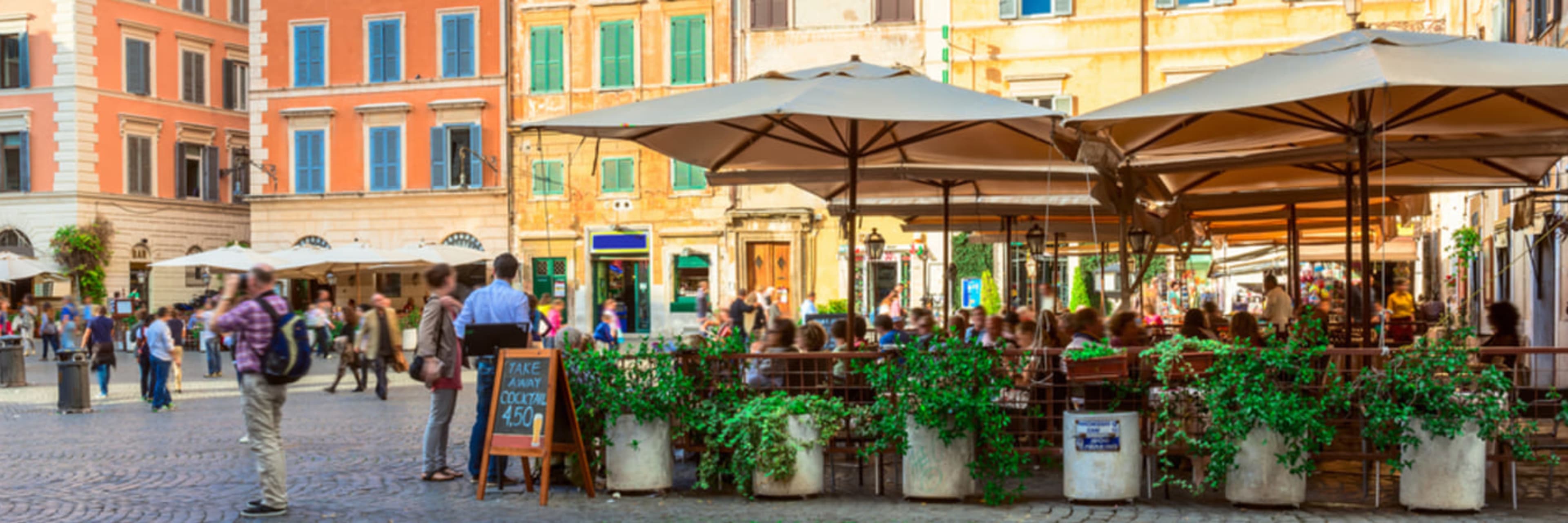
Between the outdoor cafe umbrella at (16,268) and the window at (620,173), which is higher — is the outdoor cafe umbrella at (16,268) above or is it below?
below

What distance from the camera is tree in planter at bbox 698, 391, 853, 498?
8.58 meters

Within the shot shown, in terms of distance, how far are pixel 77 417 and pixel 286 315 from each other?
359 inches

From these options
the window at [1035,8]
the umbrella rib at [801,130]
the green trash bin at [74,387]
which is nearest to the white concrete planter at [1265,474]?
the umbrella rib at [801,130]

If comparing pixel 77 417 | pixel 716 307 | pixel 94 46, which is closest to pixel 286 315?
pixel 77 417

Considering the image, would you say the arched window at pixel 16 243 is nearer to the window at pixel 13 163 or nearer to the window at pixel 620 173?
the window at pixel 13 163

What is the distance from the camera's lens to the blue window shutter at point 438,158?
120 feet

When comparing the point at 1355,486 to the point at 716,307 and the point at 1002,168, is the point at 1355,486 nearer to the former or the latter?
the point at 1002,168

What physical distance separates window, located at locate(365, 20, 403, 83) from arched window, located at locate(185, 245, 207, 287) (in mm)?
9097

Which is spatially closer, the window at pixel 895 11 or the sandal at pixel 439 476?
the sandal at pixel 439 476

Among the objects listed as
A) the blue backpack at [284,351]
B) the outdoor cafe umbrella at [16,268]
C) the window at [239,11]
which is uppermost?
the window at [239,11]

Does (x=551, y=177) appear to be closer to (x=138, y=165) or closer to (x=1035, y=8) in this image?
(x=1035, y=8)

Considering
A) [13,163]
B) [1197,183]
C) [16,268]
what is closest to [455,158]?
[16,268]

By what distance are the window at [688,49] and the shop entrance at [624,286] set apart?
14.6ft

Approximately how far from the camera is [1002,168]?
1195 centimetres
